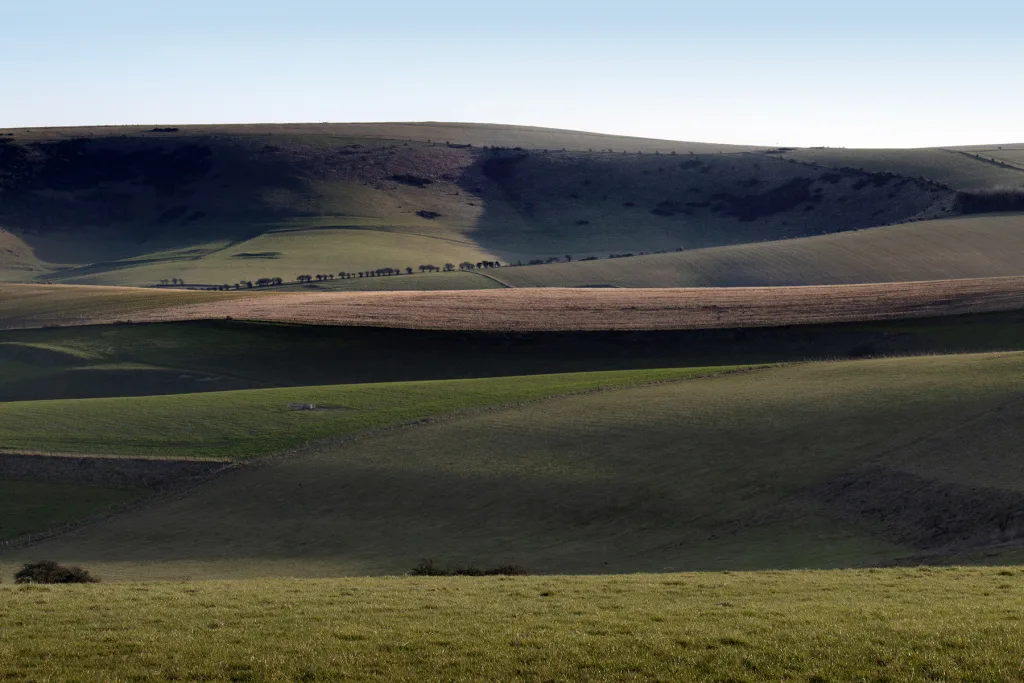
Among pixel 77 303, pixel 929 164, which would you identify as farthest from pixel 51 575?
pixel 929 164

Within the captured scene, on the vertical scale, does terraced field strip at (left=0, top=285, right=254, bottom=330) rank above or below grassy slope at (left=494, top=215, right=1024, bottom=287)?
below

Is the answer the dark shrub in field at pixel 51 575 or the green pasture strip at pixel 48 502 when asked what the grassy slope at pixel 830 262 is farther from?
the dark shrub in field at pixel 51 575

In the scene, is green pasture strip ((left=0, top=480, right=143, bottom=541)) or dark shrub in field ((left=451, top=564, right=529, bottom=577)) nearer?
dark shrub in field ((left=451, top=564, right=529, bottom=577))

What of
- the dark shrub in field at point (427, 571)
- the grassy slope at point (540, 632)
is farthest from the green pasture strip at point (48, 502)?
the grassy slope at point (540, 632)

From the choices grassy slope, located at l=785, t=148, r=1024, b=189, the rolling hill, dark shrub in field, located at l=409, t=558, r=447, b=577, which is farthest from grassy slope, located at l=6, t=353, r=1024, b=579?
grassy slope, located at l=785, t=148, r=1024, b=189

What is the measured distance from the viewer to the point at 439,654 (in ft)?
47.8

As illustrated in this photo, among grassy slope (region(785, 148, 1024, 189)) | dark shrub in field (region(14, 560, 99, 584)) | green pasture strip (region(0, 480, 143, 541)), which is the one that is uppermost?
grassy slope (region(785, 148, 1024, 189))

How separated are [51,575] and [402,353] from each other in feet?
116

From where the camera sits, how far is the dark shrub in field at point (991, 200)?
410 feet

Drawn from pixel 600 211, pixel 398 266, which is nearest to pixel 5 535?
pixel 398 266

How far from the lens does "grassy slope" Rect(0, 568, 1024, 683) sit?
1392 cm

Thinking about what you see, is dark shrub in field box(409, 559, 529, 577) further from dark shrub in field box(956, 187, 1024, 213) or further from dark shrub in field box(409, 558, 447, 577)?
dark shrub in field box(956, 187, 1024, 213)

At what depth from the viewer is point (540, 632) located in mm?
15508

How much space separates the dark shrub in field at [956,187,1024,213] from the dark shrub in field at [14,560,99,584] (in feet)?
391
